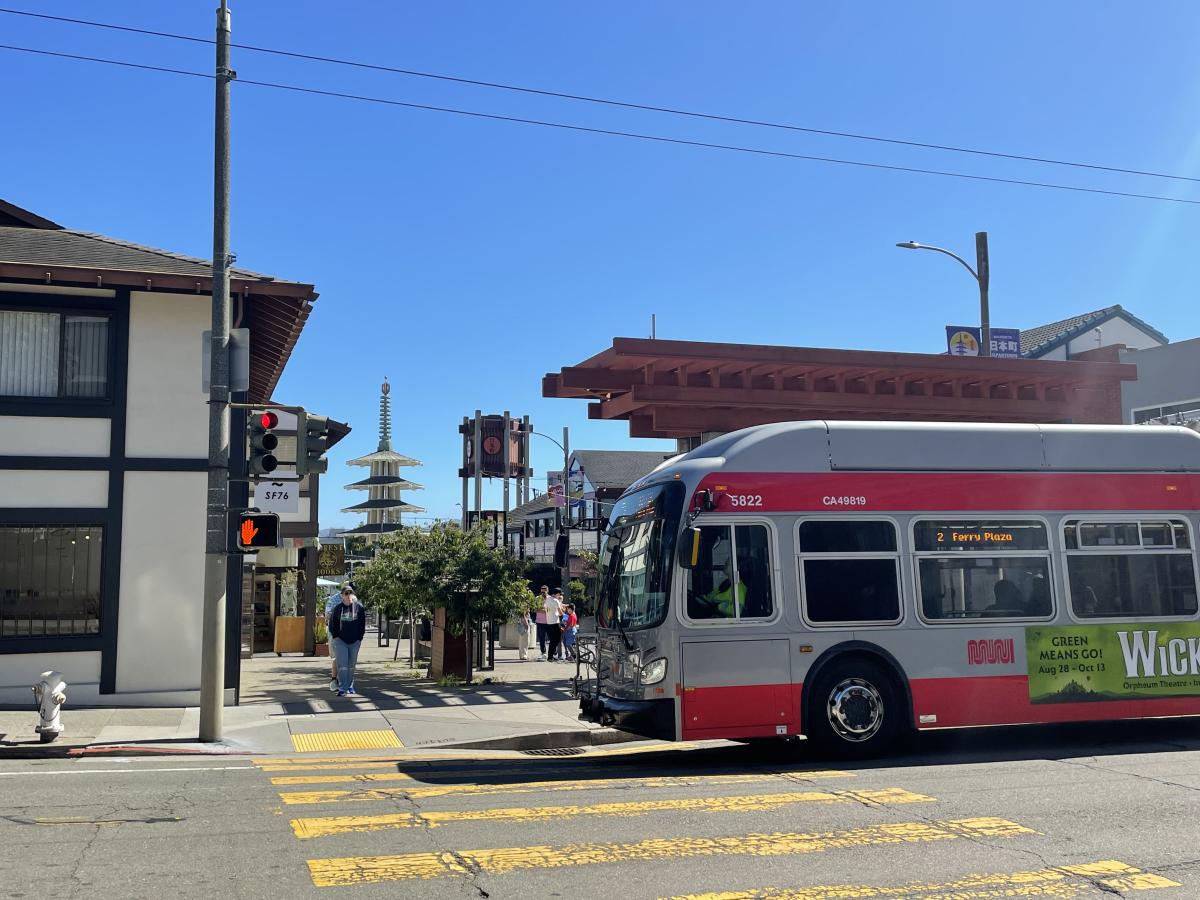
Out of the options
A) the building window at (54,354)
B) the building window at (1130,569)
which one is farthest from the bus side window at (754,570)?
the building window at (54,354)

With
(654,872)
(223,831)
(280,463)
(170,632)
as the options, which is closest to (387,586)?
(170,632)

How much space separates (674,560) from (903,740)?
11.2 ft

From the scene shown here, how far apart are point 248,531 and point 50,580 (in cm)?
501

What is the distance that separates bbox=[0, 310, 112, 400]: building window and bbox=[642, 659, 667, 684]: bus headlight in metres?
10.1

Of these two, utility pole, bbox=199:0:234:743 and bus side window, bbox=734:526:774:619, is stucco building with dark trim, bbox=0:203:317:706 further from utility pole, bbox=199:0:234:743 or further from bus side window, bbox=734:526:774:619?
bus side window, bbox=734:526:774:619

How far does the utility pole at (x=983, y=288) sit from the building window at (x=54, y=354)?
15.1 meters

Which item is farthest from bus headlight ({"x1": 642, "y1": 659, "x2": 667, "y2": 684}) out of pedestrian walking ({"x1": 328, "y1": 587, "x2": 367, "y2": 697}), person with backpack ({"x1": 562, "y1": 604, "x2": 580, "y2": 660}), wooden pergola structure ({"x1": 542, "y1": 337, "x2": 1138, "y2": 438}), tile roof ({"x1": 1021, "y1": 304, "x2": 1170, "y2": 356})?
tile roof ({"x1": 1021, "y1": 304, "x2": 1170, "y2": 356})

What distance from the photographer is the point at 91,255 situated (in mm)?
16469

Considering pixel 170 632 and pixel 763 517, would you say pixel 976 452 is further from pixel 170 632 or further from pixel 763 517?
pixel 170 632

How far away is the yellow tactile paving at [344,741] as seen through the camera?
1231cm

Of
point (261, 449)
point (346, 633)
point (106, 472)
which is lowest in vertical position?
point (346, 633)

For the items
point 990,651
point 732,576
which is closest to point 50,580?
point 732,576

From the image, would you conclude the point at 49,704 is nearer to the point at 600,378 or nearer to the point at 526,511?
the point at 600,378

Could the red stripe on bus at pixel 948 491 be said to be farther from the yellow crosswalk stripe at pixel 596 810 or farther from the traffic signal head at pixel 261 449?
the traffic signal head at pixel 261 449
